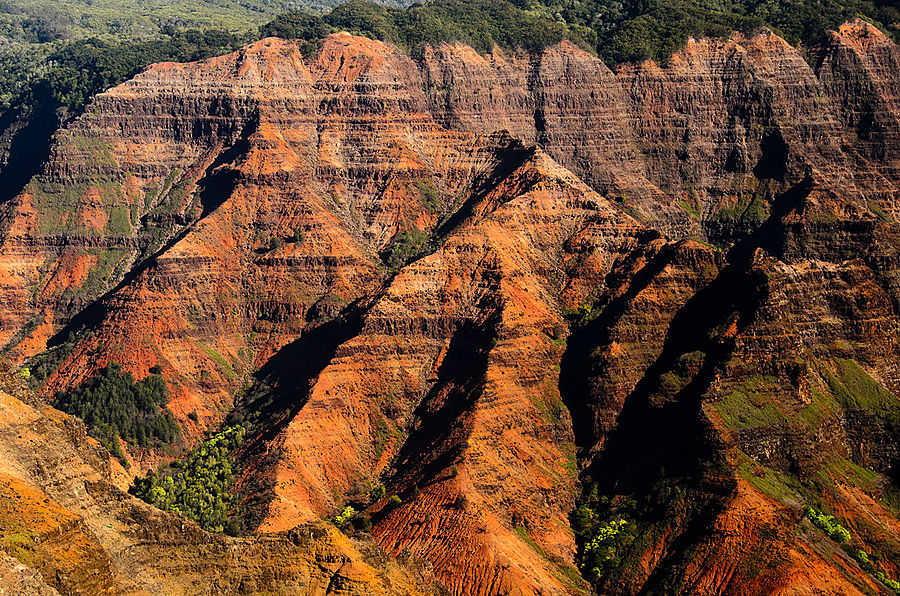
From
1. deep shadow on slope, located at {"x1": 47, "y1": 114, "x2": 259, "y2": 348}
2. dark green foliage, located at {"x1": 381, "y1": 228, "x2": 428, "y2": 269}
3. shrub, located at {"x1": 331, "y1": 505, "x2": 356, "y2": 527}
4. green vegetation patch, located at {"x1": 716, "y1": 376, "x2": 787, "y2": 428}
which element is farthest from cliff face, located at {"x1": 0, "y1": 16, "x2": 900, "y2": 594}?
shrub, located at {"x1": 331, "y1": 505, "x2": 356, "y2": 527}

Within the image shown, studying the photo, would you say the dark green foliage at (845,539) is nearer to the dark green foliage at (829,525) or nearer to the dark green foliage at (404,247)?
the dark green foliage at (829,525)

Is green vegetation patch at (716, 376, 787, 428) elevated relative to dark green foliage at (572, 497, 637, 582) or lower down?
elevated

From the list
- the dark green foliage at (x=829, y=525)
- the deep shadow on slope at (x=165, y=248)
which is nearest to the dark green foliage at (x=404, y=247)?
the deep shadow on slope at (x=165, y=248)

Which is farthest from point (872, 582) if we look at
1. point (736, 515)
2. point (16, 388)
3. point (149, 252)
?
point (149, 252)

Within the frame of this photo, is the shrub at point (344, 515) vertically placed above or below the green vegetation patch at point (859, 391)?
below

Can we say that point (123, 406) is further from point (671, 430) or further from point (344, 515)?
point (671, 430)

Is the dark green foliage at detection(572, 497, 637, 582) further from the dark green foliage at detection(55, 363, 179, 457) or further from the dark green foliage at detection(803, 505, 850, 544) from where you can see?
the dark green foliage at detection(55, 363, 179, 457)

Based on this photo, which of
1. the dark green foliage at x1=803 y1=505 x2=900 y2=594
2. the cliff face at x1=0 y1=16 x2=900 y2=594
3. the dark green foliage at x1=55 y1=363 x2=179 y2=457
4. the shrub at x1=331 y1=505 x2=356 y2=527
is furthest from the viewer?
the dark green foliage at x1=55 y1=363 x2=179 y2=457
